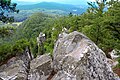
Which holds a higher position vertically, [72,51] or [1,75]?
[72,51]

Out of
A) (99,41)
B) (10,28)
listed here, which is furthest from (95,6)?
(10,28)

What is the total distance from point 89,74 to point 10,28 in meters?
8.99

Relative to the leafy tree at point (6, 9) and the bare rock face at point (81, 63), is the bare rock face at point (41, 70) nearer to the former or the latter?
the bare rock face at point (81, 63)

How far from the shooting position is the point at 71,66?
15.9 m

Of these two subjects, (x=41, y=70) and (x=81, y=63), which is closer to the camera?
(x=81, y=63)

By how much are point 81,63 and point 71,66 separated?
70 centimetres

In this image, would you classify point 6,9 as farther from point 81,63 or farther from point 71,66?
point 81,63

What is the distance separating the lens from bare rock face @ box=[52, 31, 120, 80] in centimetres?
1552

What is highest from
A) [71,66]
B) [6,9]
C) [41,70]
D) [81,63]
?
[6,9]

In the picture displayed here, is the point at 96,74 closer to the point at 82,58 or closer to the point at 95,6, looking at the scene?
the point at 82,58

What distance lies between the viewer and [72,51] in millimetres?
17281

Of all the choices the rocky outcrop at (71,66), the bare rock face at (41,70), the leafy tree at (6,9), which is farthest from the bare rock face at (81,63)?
the leafy tree at (6,9)

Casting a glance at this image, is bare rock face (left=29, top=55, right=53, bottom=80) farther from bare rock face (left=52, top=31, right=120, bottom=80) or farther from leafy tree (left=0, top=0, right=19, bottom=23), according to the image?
leafy tree (left=0, top=0, right=19, bottom=23)

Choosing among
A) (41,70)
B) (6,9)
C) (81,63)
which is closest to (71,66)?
(81,63)
